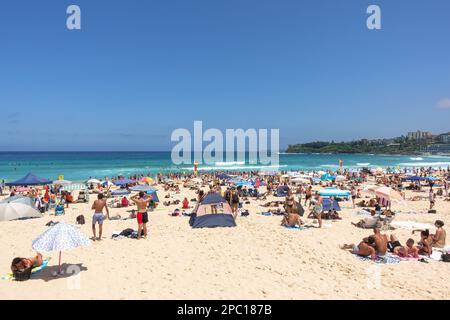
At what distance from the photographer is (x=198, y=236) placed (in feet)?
30.2

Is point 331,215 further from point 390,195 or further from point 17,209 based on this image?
point 17,209

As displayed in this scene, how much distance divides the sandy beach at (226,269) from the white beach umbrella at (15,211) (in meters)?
2.13

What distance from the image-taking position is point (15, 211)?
38.7 ft

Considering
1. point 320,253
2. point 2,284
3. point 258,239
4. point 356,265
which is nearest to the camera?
point 2,284

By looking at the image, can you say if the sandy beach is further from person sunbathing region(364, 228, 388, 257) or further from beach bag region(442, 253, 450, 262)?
person sunbathing region(364, 228, 388, 257)

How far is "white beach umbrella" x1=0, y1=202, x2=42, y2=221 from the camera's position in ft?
38.1

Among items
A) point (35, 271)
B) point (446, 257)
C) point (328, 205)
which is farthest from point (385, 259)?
point (35, 271)

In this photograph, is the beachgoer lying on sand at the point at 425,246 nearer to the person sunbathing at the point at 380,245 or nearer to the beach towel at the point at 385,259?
the beach towel at the point at 385,259

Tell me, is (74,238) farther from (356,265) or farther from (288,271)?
(356,265)

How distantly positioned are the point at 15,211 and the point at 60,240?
7940 mm

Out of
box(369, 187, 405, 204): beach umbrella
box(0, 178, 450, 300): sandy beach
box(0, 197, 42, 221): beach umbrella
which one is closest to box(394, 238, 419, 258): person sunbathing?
box(0, 178, 450, 300): sandy beach

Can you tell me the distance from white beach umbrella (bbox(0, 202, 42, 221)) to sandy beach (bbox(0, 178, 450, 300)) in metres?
2.13
